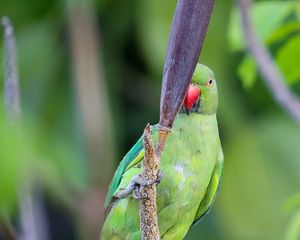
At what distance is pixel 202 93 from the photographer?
1.46 metres

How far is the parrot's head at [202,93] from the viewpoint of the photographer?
1.45 metres

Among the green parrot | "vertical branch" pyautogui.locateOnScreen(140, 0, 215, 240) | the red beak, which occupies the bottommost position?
the green parrot

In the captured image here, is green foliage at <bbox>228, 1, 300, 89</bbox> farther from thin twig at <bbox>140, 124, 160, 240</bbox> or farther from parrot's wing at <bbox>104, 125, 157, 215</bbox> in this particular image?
thin twig at <bbox>140, 124, 160, 240</bbox>

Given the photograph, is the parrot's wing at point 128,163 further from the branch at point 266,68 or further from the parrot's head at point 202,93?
the branch at point 266,68

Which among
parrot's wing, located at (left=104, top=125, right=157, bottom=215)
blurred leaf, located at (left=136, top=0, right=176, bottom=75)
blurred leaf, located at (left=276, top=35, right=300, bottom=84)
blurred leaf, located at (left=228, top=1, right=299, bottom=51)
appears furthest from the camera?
blurred leaf, located at (left=136, top=0, right=176, bottom=75)

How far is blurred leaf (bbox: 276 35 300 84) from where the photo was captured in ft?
5.43

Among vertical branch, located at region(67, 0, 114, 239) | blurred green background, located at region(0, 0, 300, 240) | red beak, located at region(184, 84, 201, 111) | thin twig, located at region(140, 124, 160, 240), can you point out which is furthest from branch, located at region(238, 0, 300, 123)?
vertical branch, located at region(67, 0, 114, 239)

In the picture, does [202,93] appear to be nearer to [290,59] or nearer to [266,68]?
[266,68]

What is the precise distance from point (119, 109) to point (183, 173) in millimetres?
1456

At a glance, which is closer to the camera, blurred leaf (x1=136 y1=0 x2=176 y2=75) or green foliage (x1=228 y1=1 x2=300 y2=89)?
green foliage (x1=228 y1=1 x2=300 y2=89)

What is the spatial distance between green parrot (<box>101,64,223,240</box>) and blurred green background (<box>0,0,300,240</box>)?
937 millimetres

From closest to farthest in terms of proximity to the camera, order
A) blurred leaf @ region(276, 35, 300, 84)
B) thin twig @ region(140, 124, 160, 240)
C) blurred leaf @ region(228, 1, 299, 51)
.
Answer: thin twig @ region(140, 124, 160, 240)
blurred leaf @ region(276, 35, 300, 84)
blurred leaf @ region(228, 1, 299, 51)

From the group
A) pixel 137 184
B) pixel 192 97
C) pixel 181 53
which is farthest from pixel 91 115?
pixel 181 53

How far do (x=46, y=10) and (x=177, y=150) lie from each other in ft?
5.13
